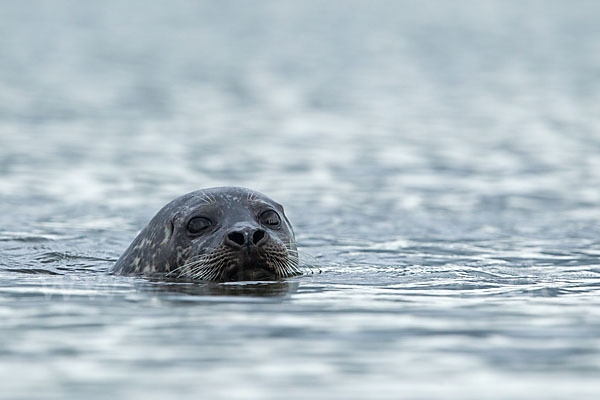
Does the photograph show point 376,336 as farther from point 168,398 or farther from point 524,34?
point 524,34

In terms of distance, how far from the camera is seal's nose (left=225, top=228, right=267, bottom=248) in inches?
345

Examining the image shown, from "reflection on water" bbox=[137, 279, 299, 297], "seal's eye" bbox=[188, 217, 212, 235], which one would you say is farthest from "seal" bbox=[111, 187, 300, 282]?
"reflection on water" bbox=[137, 279, 299, 297]

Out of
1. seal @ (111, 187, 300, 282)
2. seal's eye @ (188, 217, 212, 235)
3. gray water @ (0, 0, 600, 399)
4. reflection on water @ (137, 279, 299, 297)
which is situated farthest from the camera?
seal's eye @ (188, 217, 212, 235)

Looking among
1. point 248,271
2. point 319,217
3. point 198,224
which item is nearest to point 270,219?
point 198,224

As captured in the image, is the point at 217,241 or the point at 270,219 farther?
the point at 270,219

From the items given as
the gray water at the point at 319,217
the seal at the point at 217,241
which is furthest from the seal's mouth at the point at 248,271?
the gray water at the point at 319,217

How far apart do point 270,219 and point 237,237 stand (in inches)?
29.8

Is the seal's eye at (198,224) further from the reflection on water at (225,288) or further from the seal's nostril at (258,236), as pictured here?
the seal's nostril at (258,236)

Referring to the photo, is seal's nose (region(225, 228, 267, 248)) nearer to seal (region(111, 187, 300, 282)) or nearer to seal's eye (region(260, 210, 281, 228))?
seal (region(111, 187, 300, 282))

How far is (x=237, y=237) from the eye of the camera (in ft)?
28.9

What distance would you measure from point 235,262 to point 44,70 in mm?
26262

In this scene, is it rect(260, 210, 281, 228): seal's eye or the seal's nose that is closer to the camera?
the seal's nose

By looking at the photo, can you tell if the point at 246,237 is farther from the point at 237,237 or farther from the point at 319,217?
the point at 319,217

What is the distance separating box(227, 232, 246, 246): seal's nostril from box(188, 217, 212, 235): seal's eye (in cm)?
62
